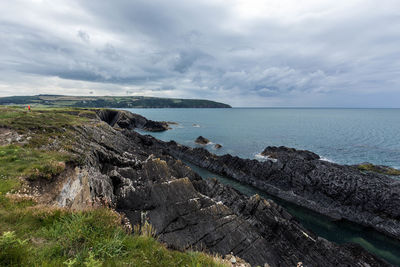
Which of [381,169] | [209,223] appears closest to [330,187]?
[381,169]

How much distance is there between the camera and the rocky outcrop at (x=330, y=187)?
79.2 feet

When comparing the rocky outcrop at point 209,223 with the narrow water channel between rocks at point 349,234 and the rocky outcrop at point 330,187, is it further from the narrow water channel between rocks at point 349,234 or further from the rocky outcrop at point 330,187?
the rocky outcrop at point 330,187

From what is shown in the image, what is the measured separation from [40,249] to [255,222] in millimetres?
17861

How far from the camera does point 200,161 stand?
46469 millimetres

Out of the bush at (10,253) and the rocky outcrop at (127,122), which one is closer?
the bush at (10,253)

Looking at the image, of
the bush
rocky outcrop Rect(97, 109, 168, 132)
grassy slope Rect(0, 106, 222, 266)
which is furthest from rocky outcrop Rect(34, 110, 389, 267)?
rocky outcrop Rect(97, 109, 168, 132)

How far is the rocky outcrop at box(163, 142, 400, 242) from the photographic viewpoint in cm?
2414

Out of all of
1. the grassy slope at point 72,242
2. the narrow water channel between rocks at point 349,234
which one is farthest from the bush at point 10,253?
the narrow water channel between rocks at point 349,234

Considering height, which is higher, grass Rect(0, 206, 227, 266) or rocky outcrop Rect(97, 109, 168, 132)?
grass Rect(0, 206, 227, 266)

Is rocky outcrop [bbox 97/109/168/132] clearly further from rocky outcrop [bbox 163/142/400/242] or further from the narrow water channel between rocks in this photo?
the narrow water channel between rocks

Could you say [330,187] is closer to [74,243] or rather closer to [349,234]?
[349,234]

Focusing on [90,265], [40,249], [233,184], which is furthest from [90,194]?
[233,184]

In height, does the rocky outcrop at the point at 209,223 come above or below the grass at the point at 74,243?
below

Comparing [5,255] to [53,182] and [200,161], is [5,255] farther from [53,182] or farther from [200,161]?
[200,161]
